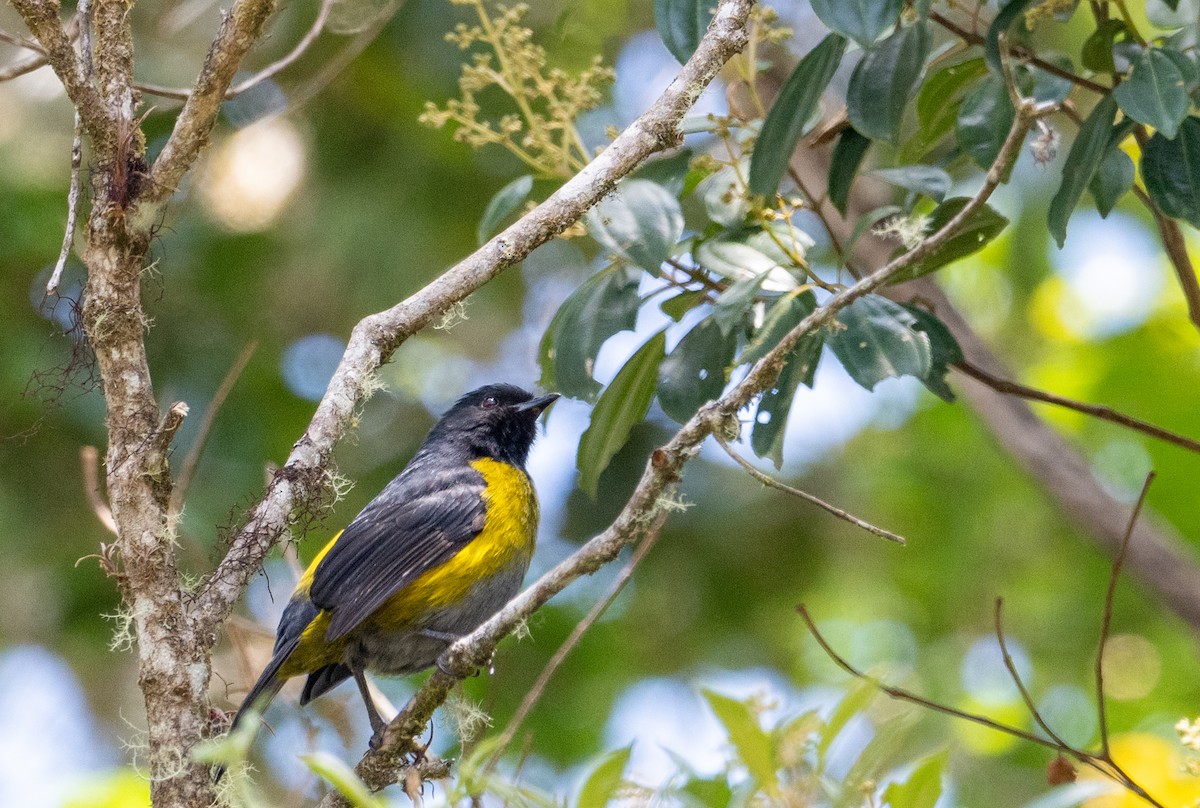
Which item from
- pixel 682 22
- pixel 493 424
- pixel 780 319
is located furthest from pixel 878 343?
pixel 493 424

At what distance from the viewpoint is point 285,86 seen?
684cm

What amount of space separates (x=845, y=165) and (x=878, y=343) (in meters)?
0.74

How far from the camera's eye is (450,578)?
422cm

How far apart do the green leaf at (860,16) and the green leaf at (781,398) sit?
726mm

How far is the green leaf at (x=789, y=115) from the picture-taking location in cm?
329

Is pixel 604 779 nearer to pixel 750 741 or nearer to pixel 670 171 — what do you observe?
pixel 750 741

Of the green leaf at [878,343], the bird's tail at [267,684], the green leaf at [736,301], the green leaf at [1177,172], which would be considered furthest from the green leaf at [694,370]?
the bird's tail at [267,684]

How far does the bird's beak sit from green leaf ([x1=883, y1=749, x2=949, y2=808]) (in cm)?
322

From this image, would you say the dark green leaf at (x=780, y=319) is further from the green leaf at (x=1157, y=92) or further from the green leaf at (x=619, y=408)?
the green leaf at (x=1157, y=92)

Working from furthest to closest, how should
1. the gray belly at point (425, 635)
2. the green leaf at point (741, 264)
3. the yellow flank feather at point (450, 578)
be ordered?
the gray belly at point (425, 635), the yellow flank feather at point (450, 578), the green leaf at point (741, 264)

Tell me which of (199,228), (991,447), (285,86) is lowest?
(991,447)

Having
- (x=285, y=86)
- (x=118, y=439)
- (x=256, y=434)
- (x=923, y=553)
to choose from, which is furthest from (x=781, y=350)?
(x=923, y=553)

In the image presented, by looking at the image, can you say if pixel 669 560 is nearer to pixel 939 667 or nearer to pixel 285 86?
pixel 939 667

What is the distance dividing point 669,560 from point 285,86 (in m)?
3.40
